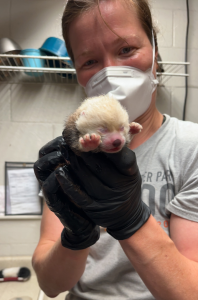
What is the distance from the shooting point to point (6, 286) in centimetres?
149

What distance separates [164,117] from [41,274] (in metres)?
1.01

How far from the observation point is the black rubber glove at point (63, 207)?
27.2 inches

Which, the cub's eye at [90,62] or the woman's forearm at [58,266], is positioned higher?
Answer: the cub's eye at [90,62]

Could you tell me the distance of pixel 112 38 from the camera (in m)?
0.86

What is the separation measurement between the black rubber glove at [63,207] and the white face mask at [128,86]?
0.32m

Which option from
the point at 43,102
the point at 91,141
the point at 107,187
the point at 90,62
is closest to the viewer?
the point at 91,141

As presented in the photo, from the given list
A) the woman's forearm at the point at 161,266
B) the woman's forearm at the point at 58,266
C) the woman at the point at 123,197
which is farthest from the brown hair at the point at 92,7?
the woman's forearm at the point at 58,266

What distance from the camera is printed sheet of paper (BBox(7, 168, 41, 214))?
170 cm

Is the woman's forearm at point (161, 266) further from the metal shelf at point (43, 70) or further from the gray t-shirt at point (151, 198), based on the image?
the metal shelf at point (43, 70)

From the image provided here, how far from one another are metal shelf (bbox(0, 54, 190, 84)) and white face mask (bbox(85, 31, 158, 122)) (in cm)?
57

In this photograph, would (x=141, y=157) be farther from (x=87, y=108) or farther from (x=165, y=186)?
(x=87, y=108)

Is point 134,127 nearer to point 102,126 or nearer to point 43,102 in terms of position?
point 102,126

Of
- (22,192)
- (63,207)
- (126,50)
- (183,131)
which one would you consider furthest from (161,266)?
(22,192)

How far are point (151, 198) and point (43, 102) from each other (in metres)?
1.23
